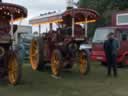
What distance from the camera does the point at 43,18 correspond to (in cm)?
2108

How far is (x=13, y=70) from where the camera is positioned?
16.3m

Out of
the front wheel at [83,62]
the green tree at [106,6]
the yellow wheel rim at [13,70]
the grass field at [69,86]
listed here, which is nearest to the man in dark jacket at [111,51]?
the grass field at [69,86]

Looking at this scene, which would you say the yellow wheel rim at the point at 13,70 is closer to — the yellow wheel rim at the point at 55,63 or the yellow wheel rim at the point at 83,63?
the yellow wheel rim at the point at 55,63

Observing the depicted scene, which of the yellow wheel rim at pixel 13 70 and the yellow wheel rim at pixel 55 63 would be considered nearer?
the yellow wheel rim at pixel 13 70

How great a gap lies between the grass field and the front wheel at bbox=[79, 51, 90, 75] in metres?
0.24

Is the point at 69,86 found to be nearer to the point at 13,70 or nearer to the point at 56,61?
the point at 13,70

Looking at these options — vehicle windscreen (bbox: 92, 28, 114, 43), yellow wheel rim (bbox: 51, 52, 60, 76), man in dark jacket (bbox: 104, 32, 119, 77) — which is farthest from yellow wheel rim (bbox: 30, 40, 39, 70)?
vehicle windscreen (bbox: 92, 28, 114, 43)

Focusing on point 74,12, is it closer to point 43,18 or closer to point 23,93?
point 43,18

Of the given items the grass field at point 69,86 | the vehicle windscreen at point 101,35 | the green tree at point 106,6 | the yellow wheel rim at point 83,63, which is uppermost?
the green tree at point 106,6

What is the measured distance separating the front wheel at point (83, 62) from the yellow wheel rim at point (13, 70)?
139 inches

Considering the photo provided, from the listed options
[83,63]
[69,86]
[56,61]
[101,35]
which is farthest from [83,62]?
[101,35]

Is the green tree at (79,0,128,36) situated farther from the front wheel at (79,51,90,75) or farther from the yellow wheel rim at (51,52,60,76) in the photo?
the yellow wheel rim at (51,52,60,76)

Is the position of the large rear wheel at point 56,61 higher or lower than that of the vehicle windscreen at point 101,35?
lower

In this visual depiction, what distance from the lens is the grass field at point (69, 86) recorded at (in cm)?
1444
